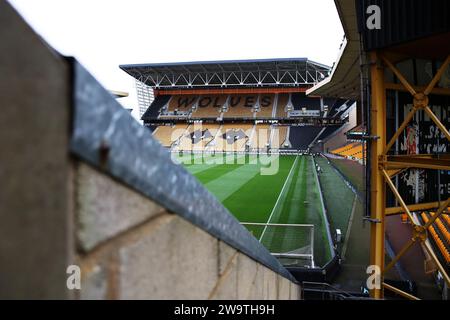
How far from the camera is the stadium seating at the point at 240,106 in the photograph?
49.6 m

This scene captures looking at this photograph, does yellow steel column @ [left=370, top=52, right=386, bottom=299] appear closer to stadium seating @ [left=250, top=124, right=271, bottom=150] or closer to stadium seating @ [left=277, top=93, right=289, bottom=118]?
stadium seating @ [left=250, top=124, right=271, bottom=150]

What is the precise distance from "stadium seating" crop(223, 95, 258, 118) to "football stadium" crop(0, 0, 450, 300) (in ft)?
111

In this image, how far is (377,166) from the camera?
5.01m

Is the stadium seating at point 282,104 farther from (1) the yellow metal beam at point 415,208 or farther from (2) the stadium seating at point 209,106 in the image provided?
(1) the yellow metal beam at point 415,208

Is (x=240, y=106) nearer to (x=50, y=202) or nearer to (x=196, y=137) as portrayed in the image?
(x=196, y=137)

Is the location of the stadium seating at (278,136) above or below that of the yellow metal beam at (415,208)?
above

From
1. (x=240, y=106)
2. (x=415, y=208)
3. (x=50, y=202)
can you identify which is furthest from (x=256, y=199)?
(x=240, y=106)

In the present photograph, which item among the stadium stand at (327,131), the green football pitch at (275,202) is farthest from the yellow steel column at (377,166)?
the stadium stand at (327,131)

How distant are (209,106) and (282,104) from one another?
11.6m

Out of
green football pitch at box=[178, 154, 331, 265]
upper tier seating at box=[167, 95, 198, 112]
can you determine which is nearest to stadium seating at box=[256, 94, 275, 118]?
→ upper tier seating at box=[167, 95, 198, 112]

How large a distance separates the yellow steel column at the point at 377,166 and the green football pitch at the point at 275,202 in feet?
10.6

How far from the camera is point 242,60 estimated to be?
4419 cm
